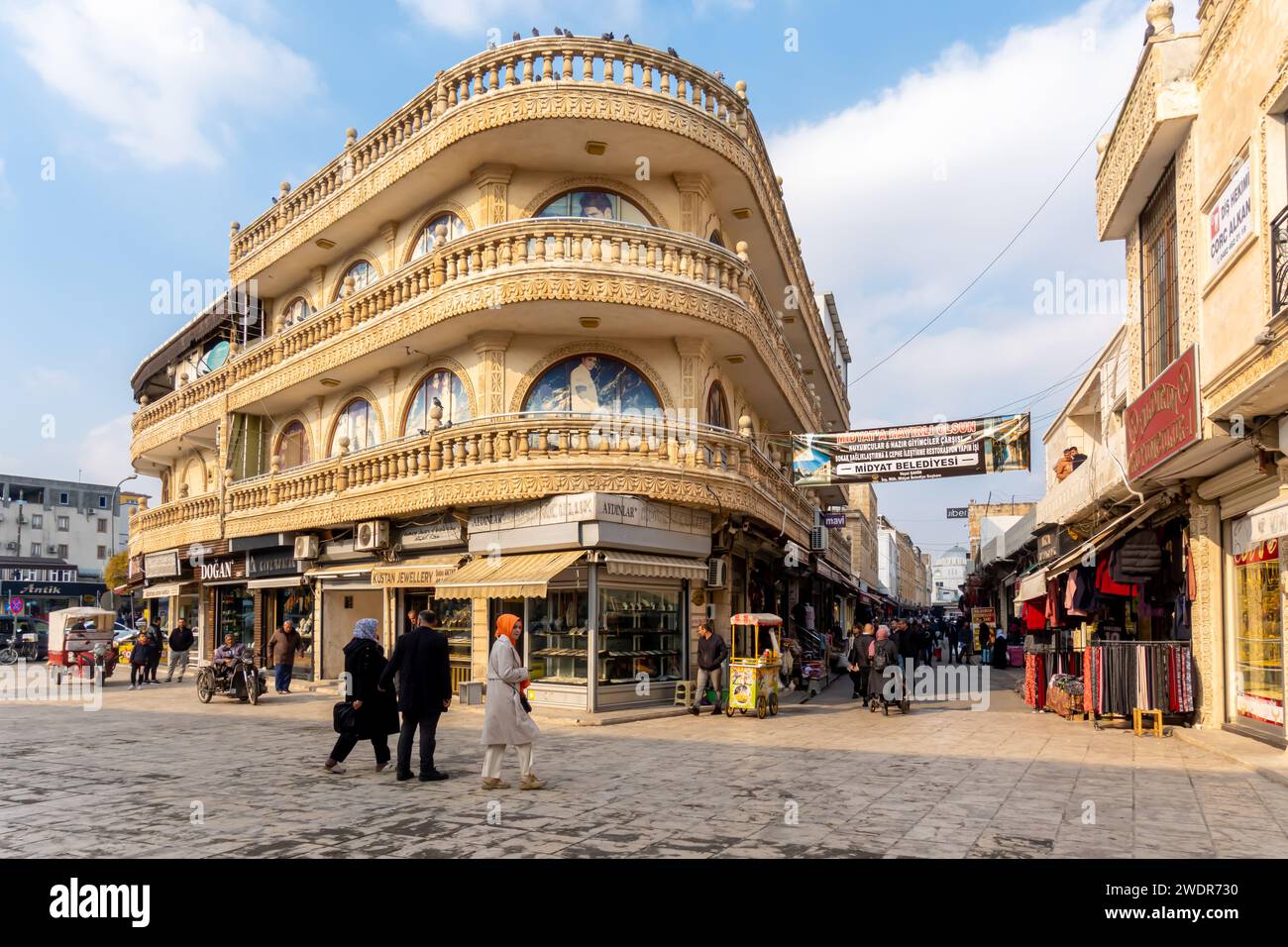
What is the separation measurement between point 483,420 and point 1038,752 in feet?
34.7

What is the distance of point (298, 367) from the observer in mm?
23188

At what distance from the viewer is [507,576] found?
16.3m

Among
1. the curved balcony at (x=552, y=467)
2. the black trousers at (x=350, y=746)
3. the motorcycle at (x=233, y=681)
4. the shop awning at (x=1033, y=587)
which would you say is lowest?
the motorcycle at (x=233, y=681)

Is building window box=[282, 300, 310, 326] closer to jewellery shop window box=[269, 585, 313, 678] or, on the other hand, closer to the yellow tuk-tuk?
jewellery shop window box=[269, 585, 313, 678]

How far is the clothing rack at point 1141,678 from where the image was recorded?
14305 millimetres

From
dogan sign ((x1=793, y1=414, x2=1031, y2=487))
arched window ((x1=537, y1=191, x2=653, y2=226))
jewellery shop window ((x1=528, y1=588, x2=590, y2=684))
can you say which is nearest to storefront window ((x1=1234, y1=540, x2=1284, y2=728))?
dogan sign ((x1=793, y1=414, x2=1031, y2=487))

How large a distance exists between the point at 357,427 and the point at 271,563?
479 cm

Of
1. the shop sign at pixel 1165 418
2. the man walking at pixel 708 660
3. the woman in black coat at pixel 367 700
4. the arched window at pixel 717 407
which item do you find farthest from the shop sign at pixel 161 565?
the shop sign at pixel 1165 418

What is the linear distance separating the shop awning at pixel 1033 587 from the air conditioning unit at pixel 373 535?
13703mm

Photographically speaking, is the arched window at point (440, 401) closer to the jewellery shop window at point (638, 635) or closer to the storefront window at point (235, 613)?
the jewellery shop window at point (638, 635)

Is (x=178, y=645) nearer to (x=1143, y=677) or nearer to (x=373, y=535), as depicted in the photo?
(x=373, y=535)

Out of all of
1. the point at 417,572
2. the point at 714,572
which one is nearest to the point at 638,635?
the point at 714,572

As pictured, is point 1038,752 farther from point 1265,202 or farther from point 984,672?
point 984,672
